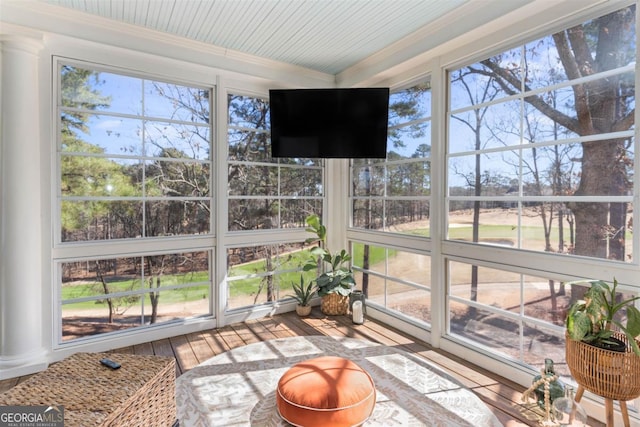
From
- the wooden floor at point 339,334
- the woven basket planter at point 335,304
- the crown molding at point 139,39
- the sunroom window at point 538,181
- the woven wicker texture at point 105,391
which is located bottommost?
the wooden floor at point 339,334

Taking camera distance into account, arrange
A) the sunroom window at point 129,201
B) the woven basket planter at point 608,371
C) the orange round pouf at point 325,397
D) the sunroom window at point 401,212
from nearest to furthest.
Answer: the woven basket planter at point 608,371, the orange round pouf at point 325,397, the sunroom window at point 129,201, the sunroom window at point 401,212

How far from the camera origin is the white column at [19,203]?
2.51 meters

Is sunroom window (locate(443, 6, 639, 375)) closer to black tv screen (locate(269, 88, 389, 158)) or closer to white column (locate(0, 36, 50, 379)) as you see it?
black tv screen (locate(269, 88, 389, 158))

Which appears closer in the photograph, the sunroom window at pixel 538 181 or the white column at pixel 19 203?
the sunroom window at pixel 538 181

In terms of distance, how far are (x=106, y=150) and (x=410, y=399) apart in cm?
334

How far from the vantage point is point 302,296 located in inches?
156

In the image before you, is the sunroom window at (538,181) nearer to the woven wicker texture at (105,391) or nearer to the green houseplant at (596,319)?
the green houseplant at (596,319)

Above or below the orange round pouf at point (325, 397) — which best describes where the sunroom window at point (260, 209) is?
above

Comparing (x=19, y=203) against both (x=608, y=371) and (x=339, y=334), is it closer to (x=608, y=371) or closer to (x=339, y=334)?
(x=339, y=334)

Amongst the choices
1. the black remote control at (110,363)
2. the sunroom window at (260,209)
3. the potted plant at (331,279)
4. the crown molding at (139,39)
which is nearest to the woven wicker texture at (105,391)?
the black remote control at (110,363)

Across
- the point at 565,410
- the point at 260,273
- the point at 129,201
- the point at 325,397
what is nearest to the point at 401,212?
the point at 260,273

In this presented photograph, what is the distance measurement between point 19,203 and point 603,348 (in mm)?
4076

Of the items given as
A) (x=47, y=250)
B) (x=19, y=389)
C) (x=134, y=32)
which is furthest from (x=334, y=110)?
(x=19, y=389)

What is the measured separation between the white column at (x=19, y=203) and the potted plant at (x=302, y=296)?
2446 mm
